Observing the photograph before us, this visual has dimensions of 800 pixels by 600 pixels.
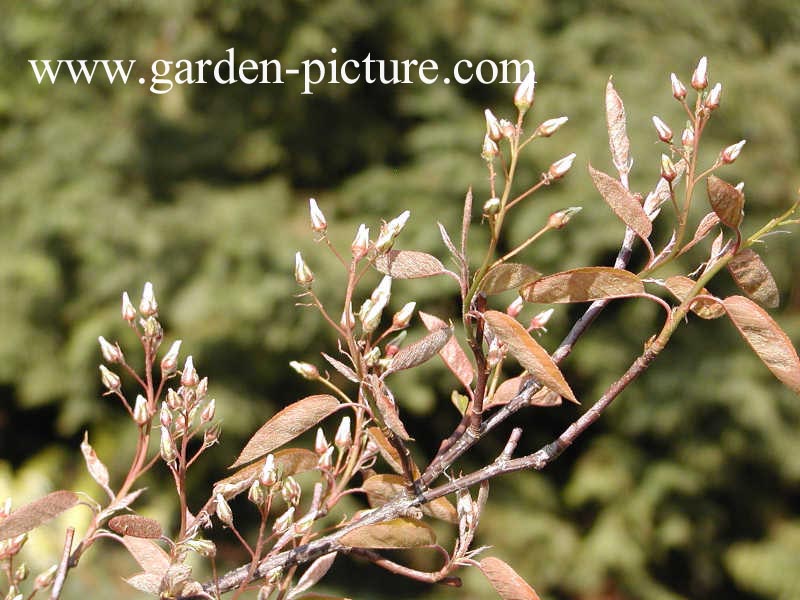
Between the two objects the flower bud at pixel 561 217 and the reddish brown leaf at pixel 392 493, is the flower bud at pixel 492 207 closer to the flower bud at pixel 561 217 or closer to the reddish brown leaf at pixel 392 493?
the flower bud at pixel 561 217

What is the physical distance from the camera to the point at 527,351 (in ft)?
1.29

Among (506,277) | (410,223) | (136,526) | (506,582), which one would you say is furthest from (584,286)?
(410,223)

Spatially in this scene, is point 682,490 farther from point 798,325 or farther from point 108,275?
point 108,275

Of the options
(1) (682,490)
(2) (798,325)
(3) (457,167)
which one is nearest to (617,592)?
(1) (682,490)

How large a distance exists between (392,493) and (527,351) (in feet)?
0.49

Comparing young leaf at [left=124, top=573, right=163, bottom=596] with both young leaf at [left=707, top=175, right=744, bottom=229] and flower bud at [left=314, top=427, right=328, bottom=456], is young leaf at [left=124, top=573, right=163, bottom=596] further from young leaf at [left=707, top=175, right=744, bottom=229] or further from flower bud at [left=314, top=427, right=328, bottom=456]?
young leaf at [left=707, top=175, right=744, bottom=229]

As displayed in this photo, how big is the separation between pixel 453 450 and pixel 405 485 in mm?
39

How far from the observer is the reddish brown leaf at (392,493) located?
0.48 metres

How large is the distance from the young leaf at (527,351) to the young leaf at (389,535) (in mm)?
115

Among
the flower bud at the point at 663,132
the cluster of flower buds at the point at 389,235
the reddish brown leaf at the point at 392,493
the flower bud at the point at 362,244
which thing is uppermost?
the flower bud at the point at 663,132

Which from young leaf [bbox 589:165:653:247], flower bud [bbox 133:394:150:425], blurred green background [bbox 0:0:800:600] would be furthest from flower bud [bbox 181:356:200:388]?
blurred green background [bbox 0:0:800:600]

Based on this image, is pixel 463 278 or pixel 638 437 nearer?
pixel 463 278

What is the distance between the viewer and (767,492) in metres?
3.71

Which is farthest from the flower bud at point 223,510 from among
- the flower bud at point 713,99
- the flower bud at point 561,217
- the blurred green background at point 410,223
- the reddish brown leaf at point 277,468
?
the blurred green background at point 410,223
